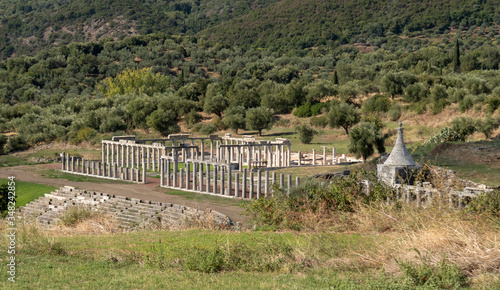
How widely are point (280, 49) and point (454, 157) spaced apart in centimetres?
9636

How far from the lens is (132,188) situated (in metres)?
29.3

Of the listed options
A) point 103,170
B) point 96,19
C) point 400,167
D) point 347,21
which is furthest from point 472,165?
point 96,19

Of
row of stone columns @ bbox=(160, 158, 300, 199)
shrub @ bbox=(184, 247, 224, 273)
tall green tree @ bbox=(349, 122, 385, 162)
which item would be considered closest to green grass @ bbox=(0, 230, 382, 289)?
shrub @ bbox=(184, 247, 224, 273)

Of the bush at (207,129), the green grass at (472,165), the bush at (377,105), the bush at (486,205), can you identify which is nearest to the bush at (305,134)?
the bush at (207,129)

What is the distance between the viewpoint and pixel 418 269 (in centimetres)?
928

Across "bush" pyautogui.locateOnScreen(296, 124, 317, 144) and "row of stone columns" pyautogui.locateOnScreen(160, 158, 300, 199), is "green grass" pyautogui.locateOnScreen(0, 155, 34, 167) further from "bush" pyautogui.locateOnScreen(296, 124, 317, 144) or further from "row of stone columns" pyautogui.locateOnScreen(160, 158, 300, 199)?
"bush" pyautogui.locateOnScreen(296, 124, 317, 144)

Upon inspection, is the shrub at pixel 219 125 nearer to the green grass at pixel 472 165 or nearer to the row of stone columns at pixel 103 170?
the row of stone columns at pixel 103 170

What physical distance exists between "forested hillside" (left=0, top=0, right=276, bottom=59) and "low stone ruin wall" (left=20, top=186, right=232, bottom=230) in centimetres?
11818

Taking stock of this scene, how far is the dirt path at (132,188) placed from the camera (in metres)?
22.5

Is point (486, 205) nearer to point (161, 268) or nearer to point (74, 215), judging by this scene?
point (161, 268)

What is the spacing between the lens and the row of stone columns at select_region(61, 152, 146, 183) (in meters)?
33.8

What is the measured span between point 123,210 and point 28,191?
9683 millimetres

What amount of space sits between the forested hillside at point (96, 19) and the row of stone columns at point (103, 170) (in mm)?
105702

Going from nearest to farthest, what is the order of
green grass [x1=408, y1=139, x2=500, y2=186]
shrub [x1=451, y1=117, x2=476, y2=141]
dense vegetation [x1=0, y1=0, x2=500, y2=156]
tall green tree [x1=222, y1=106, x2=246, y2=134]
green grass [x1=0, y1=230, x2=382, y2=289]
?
green grass [x1=0, y1=230, x2=382, y2=289] < green grass [x1=408, y1=139, x2=500, y2=186] < shrub [x1=451, y1=117, x2=476, y2=141] < tall green tree [x1=222, y1=106, x2=246, y2=134] < dense vegetation [x1=0, y1=0, x2=500, y2=156]
